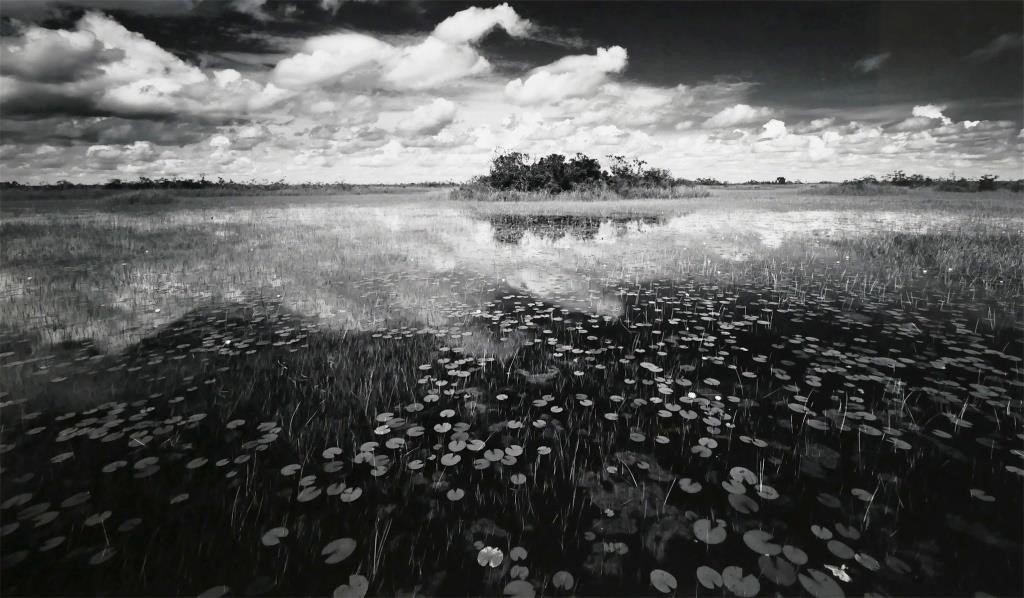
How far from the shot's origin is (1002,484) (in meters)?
3.63

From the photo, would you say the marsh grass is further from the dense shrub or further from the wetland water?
the wetland water

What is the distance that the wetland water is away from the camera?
289 centimetres

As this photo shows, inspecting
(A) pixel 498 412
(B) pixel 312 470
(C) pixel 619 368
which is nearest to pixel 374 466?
(B) pixel 312 470

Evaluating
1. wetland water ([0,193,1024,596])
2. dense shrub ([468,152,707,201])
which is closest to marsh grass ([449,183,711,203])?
dense shrub ([468,152,707,201])

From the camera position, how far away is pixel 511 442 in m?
4.29

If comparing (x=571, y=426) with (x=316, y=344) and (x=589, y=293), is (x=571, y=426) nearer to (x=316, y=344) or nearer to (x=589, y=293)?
(x=316, y=344)

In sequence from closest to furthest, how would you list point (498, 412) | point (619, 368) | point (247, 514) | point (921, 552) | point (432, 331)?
point (921, 552) < point (247, 514) < point (498, 412) < point (619, 368) < point (432, 331)

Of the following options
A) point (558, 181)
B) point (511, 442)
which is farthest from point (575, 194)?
point (511, 442)

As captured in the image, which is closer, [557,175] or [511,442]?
[511,442]

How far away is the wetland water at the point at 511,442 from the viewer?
2.89m

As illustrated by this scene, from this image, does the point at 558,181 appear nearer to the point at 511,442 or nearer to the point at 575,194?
the point at 575,194

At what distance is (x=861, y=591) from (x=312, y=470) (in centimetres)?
403

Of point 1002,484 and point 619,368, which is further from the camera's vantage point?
point 619,368

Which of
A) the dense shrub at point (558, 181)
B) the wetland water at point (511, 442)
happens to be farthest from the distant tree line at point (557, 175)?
the wetland water at point (511, 442)
